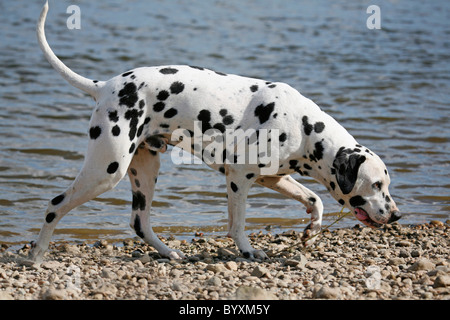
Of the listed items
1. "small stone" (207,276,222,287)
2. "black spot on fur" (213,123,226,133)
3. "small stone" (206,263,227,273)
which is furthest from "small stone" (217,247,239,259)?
"black spot on fur" (213,123,226,133)

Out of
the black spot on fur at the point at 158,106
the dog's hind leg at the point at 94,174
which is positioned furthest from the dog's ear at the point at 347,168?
the dog's hind leg at the point at 94,174

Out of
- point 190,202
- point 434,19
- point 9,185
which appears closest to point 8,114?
point 9,185

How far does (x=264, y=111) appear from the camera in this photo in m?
6.70

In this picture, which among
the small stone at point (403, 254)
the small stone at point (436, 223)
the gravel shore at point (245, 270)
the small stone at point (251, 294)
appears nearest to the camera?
the small stone at point (251, 294)

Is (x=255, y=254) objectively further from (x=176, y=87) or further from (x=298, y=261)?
(x=176, y=87)

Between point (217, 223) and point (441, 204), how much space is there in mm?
2825

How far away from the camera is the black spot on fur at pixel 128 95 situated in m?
6.41

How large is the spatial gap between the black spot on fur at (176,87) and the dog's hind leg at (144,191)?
2.26 feet

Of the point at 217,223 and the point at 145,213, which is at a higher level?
the point at 145,213

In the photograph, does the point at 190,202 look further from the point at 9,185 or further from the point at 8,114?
the point at 8,114

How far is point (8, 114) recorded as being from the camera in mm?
12477

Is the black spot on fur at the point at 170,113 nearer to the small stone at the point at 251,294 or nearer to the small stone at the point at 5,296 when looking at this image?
the small stone at the point at 251,294
